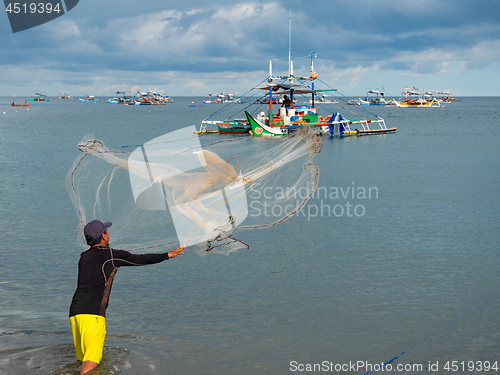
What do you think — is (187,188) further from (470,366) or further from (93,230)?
(470,366)

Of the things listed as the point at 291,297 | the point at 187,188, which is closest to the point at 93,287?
the point at 187,188

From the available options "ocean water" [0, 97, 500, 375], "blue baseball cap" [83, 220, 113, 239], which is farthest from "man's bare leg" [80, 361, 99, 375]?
"blue baseball cap" [83, 220, 113, 239]

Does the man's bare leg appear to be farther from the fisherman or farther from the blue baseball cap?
the blue baseball cap

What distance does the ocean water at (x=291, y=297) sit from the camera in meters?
6.57

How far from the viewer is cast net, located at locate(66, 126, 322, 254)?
259 inches

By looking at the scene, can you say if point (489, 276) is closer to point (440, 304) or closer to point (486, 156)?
point (440, 304)

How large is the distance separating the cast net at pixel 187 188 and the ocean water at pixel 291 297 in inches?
59.2

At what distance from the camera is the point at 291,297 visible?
8.80m

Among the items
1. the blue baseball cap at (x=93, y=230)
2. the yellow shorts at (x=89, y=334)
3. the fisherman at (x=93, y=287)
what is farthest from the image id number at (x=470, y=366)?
A: the blue baseball cap at (x=93, y=230)

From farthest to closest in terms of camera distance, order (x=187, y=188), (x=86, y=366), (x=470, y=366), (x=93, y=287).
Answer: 1. (x=187, y=188)
2. (x=470, y=366)
3. (x=86, y=366)
4. (x=93, y=287)
